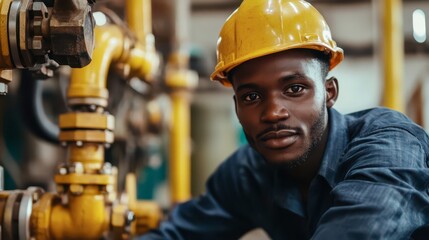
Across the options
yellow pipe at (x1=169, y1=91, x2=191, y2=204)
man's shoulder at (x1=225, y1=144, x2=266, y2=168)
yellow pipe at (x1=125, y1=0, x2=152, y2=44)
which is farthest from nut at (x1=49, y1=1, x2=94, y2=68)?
yellow pipe at (x1=169, y1=91, x2=191, y2=204)

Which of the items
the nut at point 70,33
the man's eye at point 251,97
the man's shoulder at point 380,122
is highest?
the nut at point 70,33

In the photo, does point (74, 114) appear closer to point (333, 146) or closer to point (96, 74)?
point (96, 74)

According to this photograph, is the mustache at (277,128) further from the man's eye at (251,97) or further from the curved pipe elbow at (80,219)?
the curved pipe elbow at (80,219)

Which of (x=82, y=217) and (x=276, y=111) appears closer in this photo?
(x=276, y=111)

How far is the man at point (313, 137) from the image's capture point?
0.96 meters

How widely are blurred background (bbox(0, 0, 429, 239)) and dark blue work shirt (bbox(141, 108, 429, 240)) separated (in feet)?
3.19

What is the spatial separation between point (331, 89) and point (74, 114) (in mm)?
608

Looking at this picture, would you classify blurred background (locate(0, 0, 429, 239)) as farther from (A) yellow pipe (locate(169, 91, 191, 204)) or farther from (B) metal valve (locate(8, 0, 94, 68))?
(B) metal valve (locate(8, 0, 94, 68))

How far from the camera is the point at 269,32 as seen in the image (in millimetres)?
1194

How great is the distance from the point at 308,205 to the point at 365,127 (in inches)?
8.2

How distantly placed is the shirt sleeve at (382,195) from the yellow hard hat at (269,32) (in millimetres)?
253

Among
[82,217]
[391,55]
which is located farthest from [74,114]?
[391,55]

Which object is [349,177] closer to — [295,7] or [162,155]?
[295,7]

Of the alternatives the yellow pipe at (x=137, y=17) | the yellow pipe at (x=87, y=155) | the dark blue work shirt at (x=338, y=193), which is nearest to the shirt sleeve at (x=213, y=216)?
the dark blue work shirt at (x=338, y=193)
